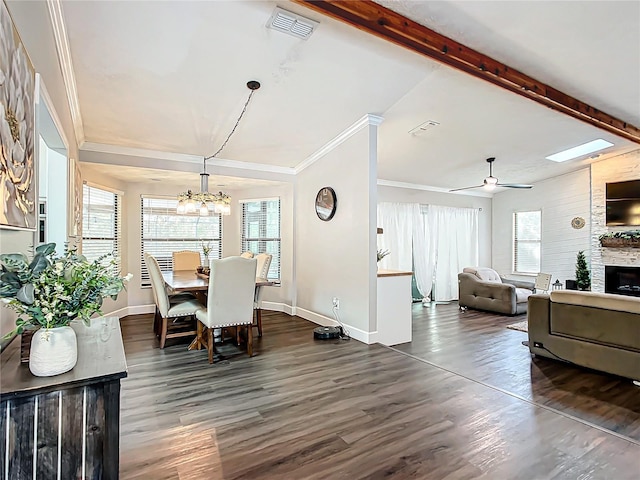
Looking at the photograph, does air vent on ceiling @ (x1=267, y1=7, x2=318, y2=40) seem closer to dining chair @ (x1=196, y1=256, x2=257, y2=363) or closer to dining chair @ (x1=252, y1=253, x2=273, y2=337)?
dining chair @ (x1=196, y1=256, x2=257, y2=363)

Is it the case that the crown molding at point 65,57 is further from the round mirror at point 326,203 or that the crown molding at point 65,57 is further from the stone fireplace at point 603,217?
the stone fireplace at point 603,217

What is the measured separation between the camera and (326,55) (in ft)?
10.1

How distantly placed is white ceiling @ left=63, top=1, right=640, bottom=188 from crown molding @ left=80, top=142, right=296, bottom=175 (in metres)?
0.13

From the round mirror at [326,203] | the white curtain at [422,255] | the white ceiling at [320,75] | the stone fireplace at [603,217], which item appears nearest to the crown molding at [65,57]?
the white ceiling at [320,75]

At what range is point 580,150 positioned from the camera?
19.8 ft

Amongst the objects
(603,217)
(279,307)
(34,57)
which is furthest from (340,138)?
(603,217)

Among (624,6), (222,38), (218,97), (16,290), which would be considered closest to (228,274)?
(218,97)

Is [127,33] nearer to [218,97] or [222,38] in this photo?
[222,38]

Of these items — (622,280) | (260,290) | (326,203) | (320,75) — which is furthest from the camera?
(622,280)

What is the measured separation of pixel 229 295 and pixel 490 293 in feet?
16.9

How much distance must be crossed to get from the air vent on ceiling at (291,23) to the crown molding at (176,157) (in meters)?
2.96

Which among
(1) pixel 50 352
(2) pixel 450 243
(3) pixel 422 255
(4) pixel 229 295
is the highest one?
(2) pixel 450 243

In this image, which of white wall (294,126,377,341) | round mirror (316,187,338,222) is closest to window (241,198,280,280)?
white wall (294,126,377,341)

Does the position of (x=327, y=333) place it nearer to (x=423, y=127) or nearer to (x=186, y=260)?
(x=186, y=260)
